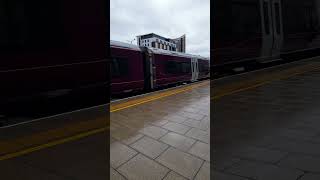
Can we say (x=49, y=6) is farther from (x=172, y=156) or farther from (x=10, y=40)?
(x=172, y=156)

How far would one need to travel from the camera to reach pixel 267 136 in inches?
159

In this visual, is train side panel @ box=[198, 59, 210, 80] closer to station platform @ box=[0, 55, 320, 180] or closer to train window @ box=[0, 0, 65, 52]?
train window @ box=[0, 0, 65, 52]

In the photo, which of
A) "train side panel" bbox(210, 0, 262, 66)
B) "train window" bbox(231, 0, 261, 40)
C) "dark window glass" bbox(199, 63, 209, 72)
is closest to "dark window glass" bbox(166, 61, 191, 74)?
"dark window glass" bbox(199, 63, 209, 72)

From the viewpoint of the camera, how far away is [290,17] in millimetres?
Result: 12875

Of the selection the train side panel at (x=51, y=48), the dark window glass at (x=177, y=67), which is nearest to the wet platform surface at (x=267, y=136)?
the train side panel at (x=51, y=48)

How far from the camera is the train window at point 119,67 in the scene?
12.2m

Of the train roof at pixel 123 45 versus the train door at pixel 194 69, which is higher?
the train roof at pixel 123 45

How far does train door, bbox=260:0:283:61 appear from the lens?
11.8 m

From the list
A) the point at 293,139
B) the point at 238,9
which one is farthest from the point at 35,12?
the point at 293,139

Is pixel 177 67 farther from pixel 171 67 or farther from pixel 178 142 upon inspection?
pixel 178 142

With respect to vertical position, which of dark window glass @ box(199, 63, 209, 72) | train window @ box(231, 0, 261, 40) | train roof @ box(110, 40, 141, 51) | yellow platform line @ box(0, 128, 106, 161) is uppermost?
train window @ box(231, 0, 261, 40)

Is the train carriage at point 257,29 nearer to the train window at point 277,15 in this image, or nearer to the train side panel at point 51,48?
the train window at point 277,15

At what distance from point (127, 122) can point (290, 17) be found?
9654mm

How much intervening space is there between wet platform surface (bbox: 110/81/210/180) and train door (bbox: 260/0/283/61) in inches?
250
